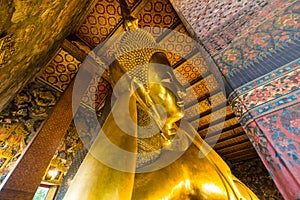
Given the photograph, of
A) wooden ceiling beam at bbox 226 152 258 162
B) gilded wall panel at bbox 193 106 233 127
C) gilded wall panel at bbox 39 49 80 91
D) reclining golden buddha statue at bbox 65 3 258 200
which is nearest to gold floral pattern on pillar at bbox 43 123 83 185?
gilded wall panel at bbox 39 49 80 91

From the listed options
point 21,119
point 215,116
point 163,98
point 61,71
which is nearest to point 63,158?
point 21,119

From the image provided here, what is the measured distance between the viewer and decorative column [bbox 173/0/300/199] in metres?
0.49

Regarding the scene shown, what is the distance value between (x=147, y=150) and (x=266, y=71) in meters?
0.82

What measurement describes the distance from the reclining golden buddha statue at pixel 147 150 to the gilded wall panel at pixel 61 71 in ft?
5.00

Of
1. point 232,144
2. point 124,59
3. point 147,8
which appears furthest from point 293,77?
point 232,144

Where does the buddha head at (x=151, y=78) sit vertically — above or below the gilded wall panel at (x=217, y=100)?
below

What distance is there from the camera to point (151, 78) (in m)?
0.99

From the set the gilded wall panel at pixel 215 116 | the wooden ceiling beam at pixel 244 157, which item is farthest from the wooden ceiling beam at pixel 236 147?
the gilded wall panel at pixel 215 116

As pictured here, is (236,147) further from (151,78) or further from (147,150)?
(151,78)

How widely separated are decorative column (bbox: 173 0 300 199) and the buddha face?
0.29 m

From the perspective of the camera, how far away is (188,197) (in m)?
0.84

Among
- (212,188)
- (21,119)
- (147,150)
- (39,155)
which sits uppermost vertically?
(21,119)

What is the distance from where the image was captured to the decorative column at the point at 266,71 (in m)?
0.49

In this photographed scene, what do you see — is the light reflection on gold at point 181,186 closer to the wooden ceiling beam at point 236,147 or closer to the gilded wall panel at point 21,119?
the gilded wall panel at point 21,119
